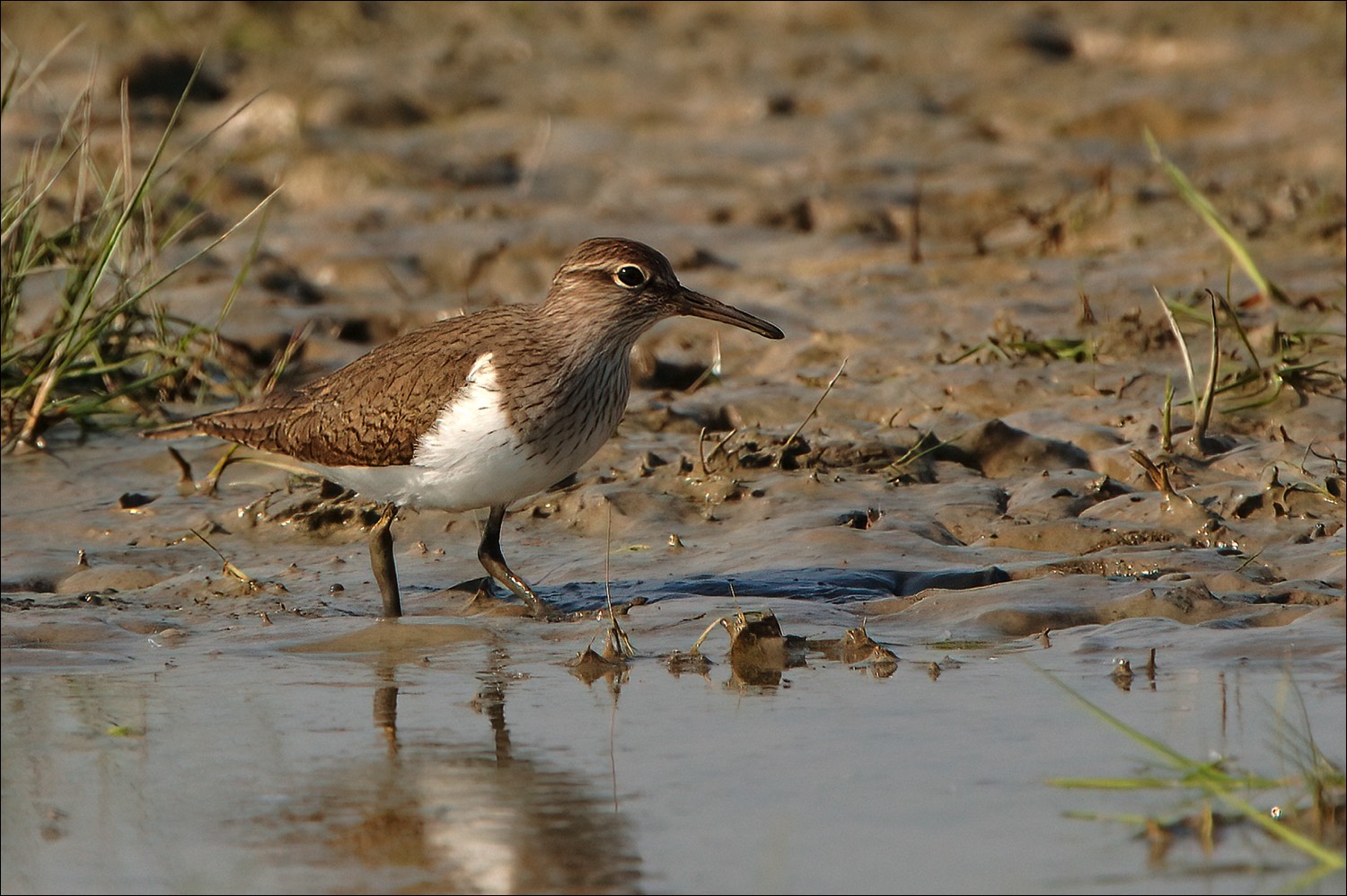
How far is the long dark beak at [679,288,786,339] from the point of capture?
21.9 ft

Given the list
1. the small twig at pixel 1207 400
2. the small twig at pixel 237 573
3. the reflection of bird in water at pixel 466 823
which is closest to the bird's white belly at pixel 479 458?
the small twig at pixel 237 573

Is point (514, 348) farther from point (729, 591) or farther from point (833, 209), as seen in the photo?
point (833, 209)

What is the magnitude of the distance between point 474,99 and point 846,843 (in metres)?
11.3

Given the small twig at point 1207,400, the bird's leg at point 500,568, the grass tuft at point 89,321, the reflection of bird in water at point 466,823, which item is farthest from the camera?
the grass tuft at point 89,321

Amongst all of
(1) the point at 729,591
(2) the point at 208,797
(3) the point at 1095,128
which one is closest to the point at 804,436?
(1) the point at 729,591

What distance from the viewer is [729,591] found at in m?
6.23

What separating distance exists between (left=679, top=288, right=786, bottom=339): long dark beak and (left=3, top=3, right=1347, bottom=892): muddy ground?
495 mm

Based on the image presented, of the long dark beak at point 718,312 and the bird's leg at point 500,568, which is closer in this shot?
the bird's leg at point 500,568

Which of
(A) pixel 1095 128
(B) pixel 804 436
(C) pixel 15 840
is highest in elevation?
(A) pixel 1095 128

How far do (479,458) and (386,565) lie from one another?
0.59m

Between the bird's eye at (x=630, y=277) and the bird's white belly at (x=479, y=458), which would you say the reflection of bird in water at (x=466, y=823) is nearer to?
the bird's white belly at (x=479, y=458)

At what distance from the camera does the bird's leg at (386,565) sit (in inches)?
245

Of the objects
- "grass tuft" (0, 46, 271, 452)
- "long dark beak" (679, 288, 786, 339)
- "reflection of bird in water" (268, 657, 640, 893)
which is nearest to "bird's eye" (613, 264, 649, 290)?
"long dark beak" (679, 288, 786, 339)

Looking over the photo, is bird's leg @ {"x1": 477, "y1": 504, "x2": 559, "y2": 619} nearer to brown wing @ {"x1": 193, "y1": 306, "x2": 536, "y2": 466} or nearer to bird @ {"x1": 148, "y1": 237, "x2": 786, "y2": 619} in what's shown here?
bird @ {"x1": 148, "y1": 237, "x2": 786, "y2": 619}
